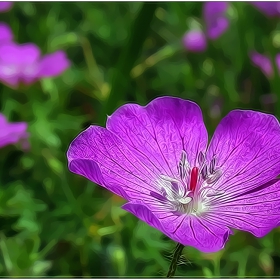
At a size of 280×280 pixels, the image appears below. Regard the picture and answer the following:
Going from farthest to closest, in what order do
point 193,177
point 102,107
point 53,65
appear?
1. point 53,65
2. point 102,107
3. point 193,177

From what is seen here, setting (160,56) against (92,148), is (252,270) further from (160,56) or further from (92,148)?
(160,56)

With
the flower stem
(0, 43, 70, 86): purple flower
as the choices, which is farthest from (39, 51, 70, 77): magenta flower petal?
the flower stem

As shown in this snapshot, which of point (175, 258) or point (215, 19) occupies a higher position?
point (215, 19)

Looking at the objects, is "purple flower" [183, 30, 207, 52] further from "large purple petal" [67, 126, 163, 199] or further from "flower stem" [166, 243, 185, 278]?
"flower stem" [166, 243, 185, 278]

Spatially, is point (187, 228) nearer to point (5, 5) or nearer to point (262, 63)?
point (262, 63)

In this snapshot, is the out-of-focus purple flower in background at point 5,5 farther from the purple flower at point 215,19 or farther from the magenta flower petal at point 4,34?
the purple flower at point 215,19

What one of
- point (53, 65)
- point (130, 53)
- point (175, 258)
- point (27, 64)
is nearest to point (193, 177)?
point (175, 258)

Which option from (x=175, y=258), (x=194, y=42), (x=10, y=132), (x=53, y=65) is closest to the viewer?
(x=175, y=258)
